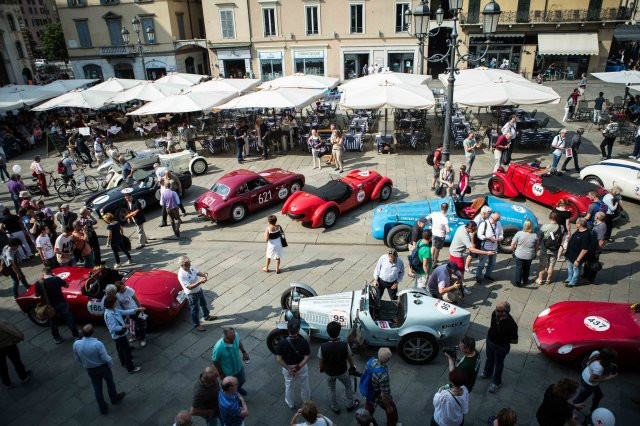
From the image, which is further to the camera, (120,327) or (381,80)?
(381,80)

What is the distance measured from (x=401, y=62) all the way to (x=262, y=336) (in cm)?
3130

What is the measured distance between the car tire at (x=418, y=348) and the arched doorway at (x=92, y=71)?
40956mm

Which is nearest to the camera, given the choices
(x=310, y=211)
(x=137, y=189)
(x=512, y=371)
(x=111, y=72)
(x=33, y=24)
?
(x=512, y=371)

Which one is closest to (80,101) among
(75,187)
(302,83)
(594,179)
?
(75,187)

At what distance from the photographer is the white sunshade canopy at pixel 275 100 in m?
16.5

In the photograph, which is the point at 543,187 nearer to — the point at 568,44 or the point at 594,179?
the point at 594,179

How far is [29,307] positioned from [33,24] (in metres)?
101

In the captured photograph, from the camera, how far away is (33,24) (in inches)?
3364

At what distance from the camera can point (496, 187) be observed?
12.7 m

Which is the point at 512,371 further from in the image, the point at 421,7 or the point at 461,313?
the point at 421,7

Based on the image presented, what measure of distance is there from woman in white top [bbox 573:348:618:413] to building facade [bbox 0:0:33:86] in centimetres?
4905

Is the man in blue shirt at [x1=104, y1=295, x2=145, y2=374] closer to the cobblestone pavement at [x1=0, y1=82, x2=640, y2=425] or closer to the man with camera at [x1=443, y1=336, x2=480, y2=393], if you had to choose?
the cobblestone pavement at [x1=0, y1=82, x2=640, y2=425]

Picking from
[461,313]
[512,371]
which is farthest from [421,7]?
[512,371]

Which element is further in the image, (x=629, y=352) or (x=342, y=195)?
(x=342, y=195)
